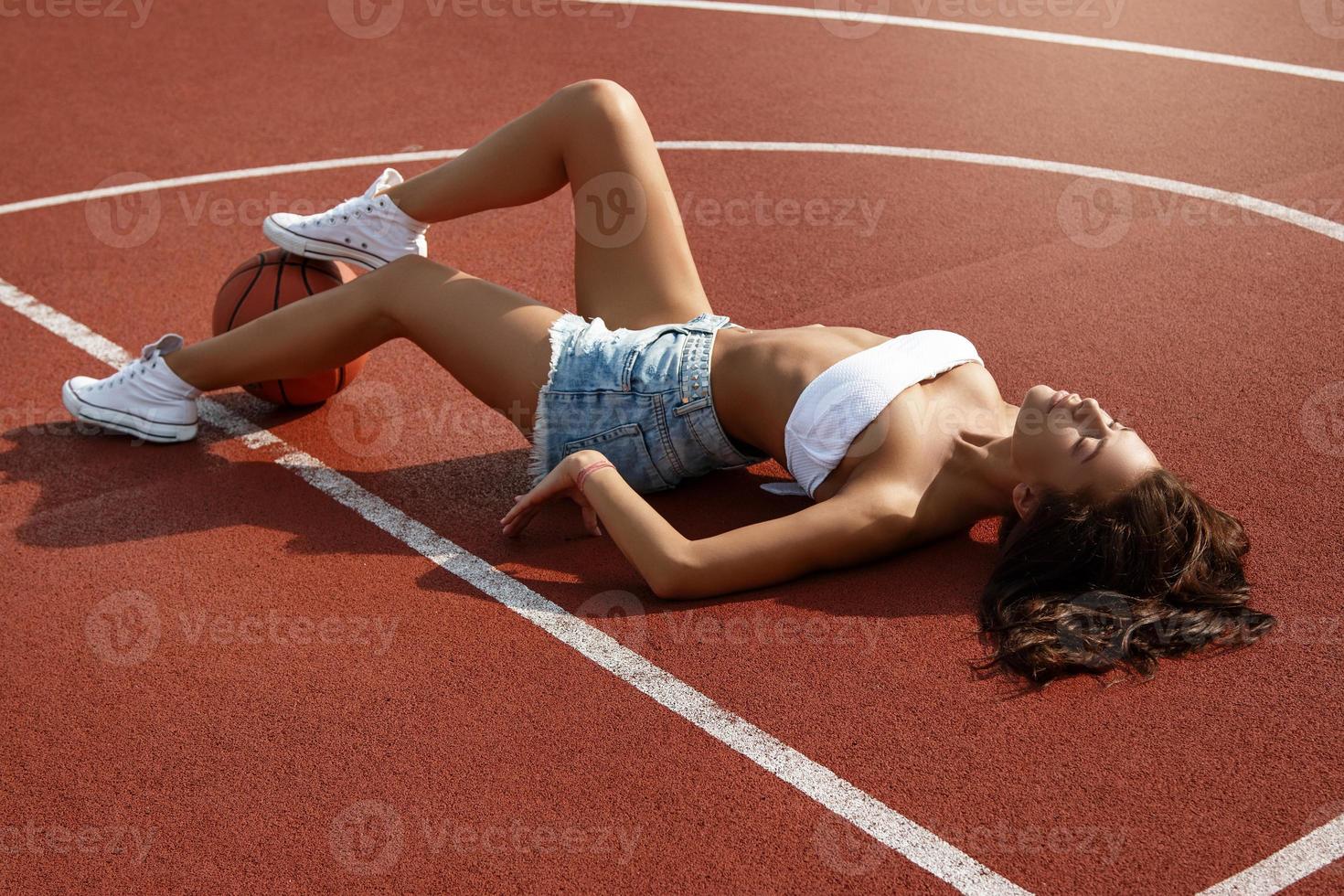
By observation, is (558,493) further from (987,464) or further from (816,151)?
(816,151)

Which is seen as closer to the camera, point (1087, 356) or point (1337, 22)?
point (1087, 356)

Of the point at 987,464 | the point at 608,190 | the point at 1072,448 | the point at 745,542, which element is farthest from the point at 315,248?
the point at 1072,448

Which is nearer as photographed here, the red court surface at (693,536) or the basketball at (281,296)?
the red court surface at (693,536)

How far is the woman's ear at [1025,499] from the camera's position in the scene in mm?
4227

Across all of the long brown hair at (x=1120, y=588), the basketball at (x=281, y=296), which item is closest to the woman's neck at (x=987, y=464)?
the long brown hair at (x=1120, y=588)

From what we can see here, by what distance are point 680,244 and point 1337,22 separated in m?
7.05

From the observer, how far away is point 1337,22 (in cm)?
972

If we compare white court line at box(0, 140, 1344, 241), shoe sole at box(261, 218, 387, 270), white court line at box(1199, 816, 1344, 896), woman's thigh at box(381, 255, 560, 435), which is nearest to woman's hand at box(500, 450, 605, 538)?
woman's thigh at box(381, 255, 560, 435)

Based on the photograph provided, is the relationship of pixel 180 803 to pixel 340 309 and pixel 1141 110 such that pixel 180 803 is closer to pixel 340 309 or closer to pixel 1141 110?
pixel 340 309

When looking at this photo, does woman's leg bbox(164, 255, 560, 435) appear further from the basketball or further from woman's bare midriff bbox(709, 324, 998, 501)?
woman's bare midriff bbox(709, 324, 998, 501)

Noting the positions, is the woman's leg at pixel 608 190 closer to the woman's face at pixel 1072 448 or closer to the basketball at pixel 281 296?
the basketball at pixel 281 296

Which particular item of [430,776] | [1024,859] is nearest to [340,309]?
[430,776]

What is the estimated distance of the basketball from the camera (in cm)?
557

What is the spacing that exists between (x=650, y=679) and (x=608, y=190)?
1.97 meters
